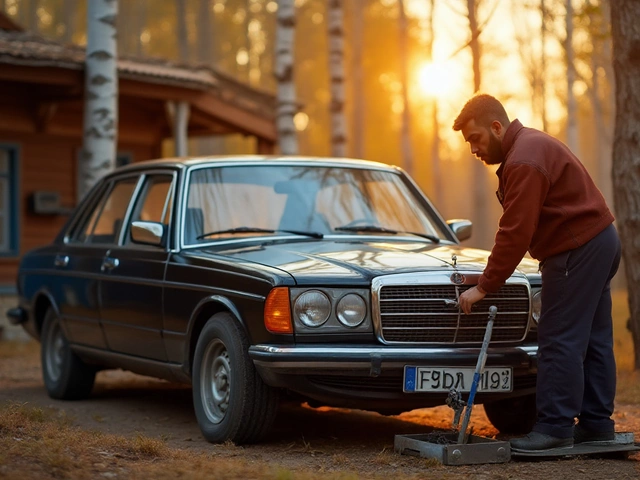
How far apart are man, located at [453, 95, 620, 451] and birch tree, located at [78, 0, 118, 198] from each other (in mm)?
8738

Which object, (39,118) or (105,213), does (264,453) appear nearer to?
(105,213)

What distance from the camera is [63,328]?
8914 mm

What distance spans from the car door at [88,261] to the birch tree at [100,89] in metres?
4.86

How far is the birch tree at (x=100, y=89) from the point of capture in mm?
14086

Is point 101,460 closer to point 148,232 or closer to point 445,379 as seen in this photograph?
point 445,379

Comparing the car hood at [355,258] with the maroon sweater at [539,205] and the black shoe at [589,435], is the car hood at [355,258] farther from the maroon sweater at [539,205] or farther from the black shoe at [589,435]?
the black shoe at [589,435]

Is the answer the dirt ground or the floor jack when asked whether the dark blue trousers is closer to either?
the floor jack

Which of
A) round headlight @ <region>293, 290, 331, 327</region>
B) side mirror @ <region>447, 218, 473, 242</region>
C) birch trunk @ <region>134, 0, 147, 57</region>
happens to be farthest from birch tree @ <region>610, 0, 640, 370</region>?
birch trunk @ <region>134, 0, 147, 57</region>

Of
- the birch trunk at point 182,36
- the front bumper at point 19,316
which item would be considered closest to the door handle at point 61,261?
the front bumper at point 19,316

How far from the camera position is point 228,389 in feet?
21.4

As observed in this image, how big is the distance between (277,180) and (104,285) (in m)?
1.51

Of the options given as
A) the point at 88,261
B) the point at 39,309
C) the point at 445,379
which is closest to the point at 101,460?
the point at 445,379

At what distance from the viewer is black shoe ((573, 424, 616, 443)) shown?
6.16 metres

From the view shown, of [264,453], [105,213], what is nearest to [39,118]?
[105,213]
